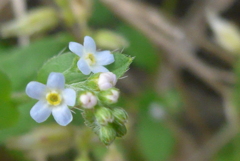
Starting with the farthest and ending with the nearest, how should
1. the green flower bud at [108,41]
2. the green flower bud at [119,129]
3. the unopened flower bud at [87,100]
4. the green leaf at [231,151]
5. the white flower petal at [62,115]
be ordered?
1. the green leaf at [231,151]
2. the green flower bud at [108,41]
3. the green flower bud at [119,129]
4. the unopened flower bud at [87,100]
5. the white flower petal at [62,115]

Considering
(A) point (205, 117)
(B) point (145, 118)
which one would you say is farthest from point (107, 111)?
(A) point (205, 117)

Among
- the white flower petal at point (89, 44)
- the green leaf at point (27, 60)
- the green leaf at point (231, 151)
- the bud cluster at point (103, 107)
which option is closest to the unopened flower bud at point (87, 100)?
the bud cluster at point (103, 107)

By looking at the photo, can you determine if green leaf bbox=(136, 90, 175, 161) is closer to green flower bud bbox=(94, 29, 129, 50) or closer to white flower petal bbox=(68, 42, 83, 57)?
green flower bud bbox=(94, 29, 129, 50)

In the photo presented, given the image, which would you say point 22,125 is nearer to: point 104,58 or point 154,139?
point 104,58

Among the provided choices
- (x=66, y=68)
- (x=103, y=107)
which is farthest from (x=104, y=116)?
(x=66, y=68)

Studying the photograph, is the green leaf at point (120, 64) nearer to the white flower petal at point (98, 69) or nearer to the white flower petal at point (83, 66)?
the white flower petal at point (98, 69)

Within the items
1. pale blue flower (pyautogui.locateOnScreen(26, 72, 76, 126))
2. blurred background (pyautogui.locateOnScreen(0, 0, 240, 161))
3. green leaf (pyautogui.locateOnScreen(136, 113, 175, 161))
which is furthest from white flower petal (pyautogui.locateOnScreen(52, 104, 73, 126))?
green leaf (pyautogui.locateOnScreen(136, 113, 175, 161))
